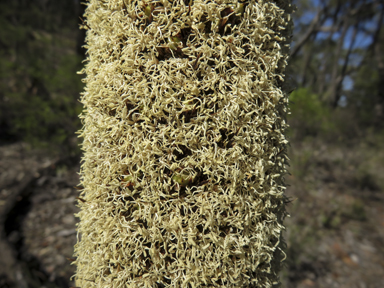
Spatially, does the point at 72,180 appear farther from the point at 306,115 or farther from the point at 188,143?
the point at 306,115

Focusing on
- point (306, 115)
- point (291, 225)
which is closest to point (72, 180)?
point (291, 225)

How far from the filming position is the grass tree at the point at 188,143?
1259 millimetres

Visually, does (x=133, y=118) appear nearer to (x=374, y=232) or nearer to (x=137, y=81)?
(x=137, y=81)

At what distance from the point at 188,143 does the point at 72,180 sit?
4848 millimetres

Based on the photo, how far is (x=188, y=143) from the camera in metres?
1.28

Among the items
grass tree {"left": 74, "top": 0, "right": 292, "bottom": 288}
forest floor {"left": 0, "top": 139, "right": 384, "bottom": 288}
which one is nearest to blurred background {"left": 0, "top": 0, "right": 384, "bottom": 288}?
forest floor {"left": 0, "top": 139, "right": 384, "bottom": 288}

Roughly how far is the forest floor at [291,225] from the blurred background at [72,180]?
0.06ft

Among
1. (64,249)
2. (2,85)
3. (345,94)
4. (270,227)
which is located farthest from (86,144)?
(345,94)

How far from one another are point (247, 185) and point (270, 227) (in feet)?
0.98

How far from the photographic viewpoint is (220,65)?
1.26 metres

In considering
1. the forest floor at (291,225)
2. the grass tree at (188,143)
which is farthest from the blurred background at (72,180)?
the grass tree at (188,143)

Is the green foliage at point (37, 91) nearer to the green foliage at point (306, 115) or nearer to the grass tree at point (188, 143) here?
the grass tree at point (188, 143)

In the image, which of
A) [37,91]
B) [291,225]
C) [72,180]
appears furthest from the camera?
[37,91]

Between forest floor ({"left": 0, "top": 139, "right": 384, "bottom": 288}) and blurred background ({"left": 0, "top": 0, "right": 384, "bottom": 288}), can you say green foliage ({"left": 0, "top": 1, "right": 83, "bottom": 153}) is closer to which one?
blurred background ({"left": 0, "top": 0, "right": 384, "bottom": 288})
